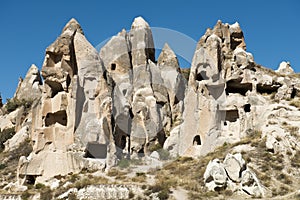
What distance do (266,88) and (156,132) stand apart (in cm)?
790

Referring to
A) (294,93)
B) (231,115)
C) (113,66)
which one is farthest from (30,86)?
(294,93)

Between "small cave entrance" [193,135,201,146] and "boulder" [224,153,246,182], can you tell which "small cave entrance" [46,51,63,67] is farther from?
"boulder" [224,153,246,182]

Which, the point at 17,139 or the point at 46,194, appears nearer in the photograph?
the point at 46,194

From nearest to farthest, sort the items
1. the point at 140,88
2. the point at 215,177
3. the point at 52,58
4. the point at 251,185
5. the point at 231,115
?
1. the point at 251,185
2. the point at 215,177
3. the point at 52,58
4. the point at 231,115
5. the point at 140,88

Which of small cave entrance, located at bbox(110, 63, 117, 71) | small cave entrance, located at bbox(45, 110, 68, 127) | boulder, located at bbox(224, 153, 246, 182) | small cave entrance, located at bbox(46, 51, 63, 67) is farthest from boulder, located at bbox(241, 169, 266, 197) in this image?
small cave entrance, located at bbox(110, 63, 117, 71)

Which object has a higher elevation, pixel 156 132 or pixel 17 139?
pixel 156 132

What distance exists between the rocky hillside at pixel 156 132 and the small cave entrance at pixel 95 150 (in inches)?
2.4

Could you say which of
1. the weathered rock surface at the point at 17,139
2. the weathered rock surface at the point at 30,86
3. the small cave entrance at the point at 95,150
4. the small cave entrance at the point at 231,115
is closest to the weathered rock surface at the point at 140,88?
the small cave entrance at the point at 95,150

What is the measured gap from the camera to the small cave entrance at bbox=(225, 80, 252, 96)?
2544cm

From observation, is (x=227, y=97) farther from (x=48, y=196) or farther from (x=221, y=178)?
(x=48, y=196)

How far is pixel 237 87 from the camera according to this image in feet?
85.0

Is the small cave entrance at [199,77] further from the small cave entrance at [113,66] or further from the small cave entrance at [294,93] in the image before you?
the small cave entrance at [113,66]

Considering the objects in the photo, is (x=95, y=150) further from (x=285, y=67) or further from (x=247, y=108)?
(x=285, y=67)

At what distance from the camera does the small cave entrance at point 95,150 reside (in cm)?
2266
